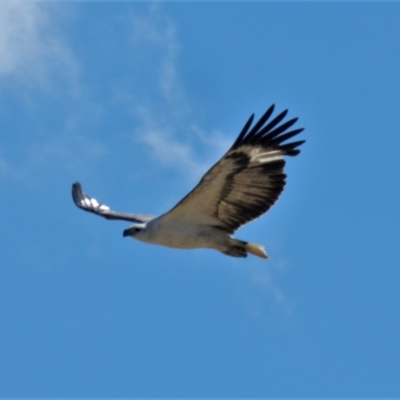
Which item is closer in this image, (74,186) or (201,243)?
Answer: (201,243)

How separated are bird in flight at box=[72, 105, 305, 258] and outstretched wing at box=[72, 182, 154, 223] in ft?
7.95

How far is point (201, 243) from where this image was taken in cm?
1736

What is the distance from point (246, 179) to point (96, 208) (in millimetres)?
5306

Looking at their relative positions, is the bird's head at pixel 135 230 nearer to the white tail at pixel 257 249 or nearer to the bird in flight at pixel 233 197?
the bird in flight at pixel 233 197

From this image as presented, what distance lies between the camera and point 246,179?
17.1 m

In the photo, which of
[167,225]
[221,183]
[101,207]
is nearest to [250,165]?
[221,183]

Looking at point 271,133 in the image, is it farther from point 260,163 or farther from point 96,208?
point 96,208

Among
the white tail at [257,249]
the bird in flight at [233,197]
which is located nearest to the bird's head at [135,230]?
the bird in flight at [233,197]

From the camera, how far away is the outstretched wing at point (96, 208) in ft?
66.3

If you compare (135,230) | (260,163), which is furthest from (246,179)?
(135,230)

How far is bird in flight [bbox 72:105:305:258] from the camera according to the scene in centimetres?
1689

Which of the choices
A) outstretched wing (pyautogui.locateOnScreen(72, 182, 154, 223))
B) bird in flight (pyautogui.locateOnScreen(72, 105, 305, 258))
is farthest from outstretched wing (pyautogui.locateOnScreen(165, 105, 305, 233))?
outstretched wing (pyautogui.locateOnScreen(72, 182, 154, 223))

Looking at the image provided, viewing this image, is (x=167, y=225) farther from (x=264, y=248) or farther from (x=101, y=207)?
(x=101, y=207)

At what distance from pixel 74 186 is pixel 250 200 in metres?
6.49
